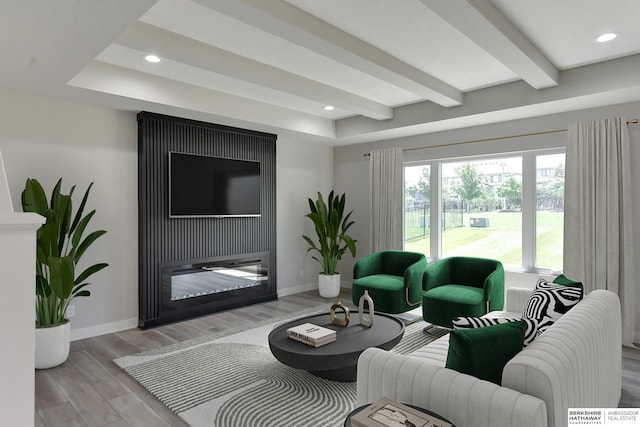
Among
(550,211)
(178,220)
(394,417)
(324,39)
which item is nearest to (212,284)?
(178,220)

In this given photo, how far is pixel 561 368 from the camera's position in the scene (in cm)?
145

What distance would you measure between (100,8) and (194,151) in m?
2.52

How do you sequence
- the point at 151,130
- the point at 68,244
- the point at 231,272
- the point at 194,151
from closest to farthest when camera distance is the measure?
1. the point at 68,244
2. the point at 151,130
3. the point at 194,151
4. the point at 231,272

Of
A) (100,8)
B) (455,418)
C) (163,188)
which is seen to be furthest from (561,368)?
(163,188)

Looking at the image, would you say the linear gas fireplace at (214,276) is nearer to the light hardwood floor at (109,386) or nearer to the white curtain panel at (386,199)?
the light hardwood floor at (109,386)

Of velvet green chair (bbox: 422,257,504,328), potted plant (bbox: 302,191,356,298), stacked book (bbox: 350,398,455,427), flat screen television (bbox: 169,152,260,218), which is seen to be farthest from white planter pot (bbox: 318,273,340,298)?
stacked book (bbox: 350,398,455,427)

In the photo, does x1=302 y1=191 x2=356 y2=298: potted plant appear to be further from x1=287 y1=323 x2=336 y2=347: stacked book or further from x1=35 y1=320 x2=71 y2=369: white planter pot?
x1=35 y1=320 x2=71 y2=369: white planter pot

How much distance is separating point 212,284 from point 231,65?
2.71m

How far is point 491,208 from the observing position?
16.0ft

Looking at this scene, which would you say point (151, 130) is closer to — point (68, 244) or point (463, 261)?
point (68, 244)

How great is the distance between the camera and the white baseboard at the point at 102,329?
3791 mm

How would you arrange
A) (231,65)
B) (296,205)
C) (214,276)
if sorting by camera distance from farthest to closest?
(296,205) → (214,276) → (231,65)

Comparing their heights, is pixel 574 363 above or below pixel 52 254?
below

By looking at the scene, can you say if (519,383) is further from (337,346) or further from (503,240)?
(503,240)
